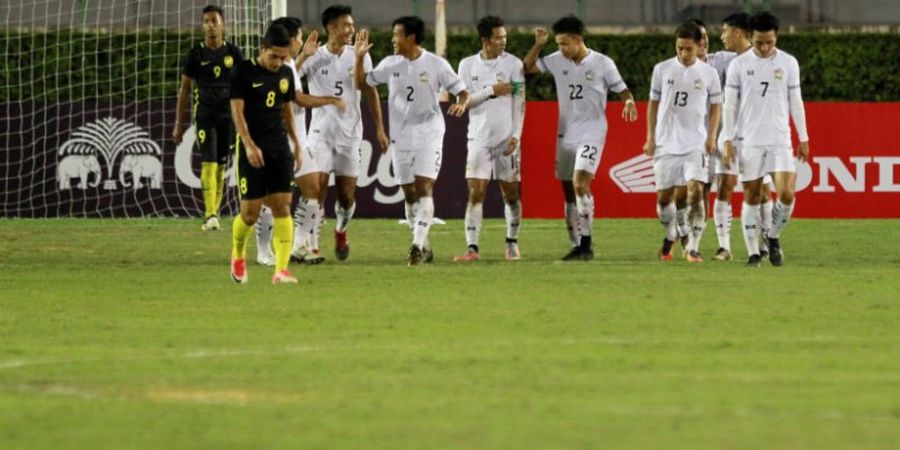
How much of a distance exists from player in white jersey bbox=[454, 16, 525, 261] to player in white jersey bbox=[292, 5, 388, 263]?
0.97 m

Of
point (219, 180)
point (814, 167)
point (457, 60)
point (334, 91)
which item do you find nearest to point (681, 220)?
point (334, 91)

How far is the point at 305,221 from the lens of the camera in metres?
18.2

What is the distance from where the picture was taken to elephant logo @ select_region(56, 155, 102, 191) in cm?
2638

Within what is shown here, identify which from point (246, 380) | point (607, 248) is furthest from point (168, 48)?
point (246, 380)

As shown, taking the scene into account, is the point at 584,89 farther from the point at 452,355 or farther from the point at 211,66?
the point at 452,355

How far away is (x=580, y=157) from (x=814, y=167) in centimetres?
863

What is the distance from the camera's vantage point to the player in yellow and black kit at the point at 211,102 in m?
22.3

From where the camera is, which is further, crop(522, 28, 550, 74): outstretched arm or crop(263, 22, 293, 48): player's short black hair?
crop(522, 28, 550, 74): outstretched arm

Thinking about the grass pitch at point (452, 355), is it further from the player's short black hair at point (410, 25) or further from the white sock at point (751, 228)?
the player's short black hair at point (410, 25)

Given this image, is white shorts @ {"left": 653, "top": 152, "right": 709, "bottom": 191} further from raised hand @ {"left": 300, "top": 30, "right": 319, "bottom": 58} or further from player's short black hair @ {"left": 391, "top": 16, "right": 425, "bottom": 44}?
raised hand @ {"left": 300, "top": 30, "right": 319, "bottom": 58}

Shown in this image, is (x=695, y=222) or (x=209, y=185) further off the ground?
(x=209, y=185)

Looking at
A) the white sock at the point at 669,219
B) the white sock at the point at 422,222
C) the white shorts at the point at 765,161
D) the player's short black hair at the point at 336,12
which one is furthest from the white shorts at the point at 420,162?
the white shorts at the point at 765,161

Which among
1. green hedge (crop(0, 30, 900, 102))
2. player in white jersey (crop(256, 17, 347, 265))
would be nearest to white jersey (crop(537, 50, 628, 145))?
player in white jersey (crop(256, 17, 347, 265))

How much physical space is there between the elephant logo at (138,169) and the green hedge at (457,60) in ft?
16.7
